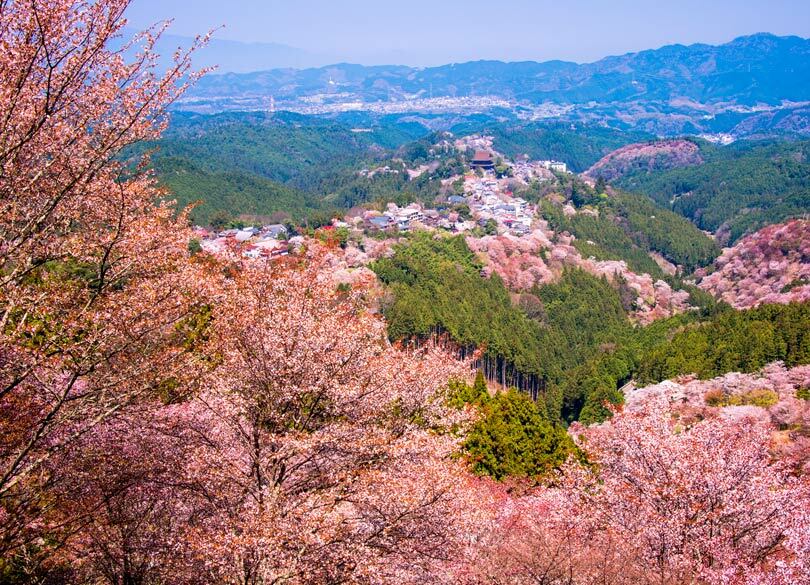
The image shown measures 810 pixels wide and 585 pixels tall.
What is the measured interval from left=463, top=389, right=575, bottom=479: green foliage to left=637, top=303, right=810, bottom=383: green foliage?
18344 mm

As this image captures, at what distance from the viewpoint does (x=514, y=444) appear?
21391mm

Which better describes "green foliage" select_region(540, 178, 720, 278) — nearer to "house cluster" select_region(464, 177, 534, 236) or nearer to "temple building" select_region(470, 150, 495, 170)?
"house cluster" select_region(464, 177, 534, 236)

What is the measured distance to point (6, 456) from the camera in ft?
23.3

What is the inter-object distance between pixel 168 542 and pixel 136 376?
2.62 meters

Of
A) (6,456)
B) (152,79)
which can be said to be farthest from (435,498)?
(152,79)

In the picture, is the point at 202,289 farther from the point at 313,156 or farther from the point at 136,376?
the point at 313,156

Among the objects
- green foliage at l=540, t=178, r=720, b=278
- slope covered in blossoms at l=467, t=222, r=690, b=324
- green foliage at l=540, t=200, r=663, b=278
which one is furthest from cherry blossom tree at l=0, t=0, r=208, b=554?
green foliage at l=540, t=178, r=720, b=278

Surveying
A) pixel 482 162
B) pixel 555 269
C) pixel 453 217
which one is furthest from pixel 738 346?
pixel 482 162

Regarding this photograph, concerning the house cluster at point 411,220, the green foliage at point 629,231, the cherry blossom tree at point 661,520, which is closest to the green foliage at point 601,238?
the green foliage at point 629,231

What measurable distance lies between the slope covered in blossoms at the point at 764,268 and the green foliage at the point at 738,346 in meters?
22.7

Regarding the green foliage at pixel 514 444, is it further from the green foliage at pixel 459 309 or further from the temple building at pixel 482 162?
the temple building at pixel 482 162

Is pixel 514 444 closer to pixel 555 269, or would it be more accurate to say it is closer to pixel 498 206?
pixel 555 269

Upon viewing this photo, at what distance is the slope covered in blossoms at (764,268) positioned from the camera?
6506 centimetres

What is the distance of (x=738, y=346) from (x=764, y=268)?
42666mm
